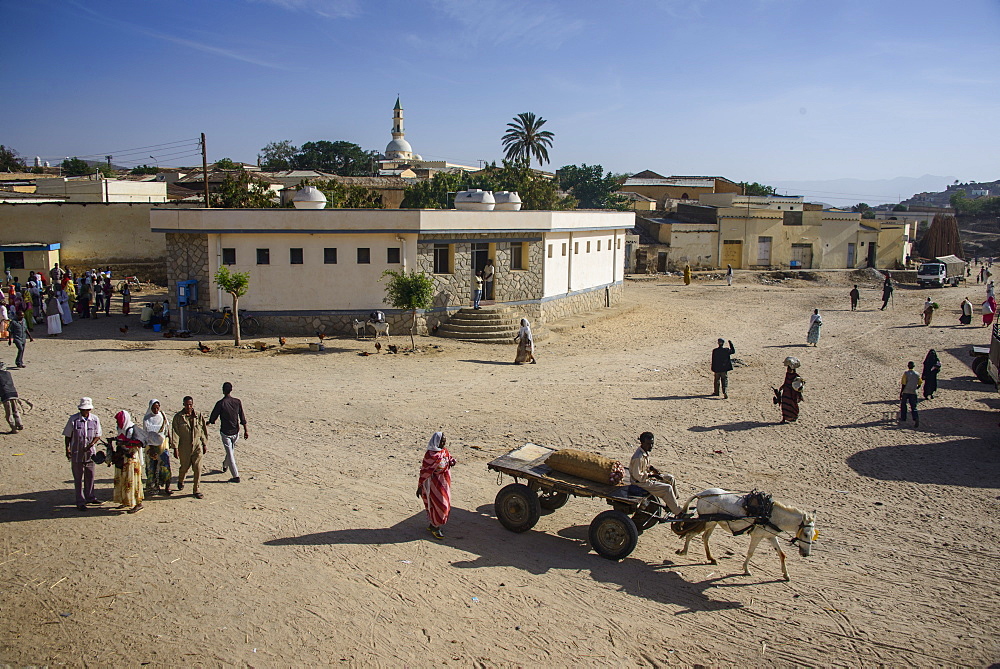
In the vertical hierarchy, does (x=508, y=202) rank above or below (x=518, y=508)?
above

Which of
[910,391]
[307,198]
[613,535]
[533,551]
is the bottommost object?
[533,551]

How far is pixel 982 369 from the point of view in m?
18.6

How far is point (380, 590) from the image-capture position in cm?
741

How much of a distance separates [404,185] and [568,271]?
30.3 m

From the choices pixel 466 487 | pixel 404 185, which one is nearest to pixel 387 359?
pixel 466 487

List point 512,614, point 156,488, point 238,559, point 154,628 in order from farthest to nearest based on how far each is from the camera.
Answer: point 156,488
point 238,559
point 512,614
point 154,628

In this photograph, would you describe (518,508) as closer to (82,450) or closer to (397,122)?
(82,450)

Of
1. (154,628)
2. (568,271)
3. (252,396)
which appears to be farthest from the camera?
(568,271)

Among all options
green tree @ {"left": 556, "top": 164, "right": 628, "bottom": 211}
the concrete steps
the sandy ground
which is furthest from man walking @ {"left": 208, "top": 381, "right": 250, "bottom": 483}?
green tree @ {"left": 556, "top": 164, "right": 628, "bottom": 211}

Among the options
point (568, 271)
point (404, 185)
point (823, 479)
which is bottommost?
point (823, 479)

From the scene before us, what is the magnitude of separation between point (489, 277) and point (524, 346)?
221 inches

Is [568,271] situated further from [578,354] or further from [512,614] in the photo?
[512,614]

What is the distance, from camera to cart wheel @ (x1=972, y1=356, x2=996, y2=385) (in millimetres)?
18500

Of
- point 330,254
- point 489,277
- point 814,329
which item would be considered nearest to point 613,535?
point 330,254
